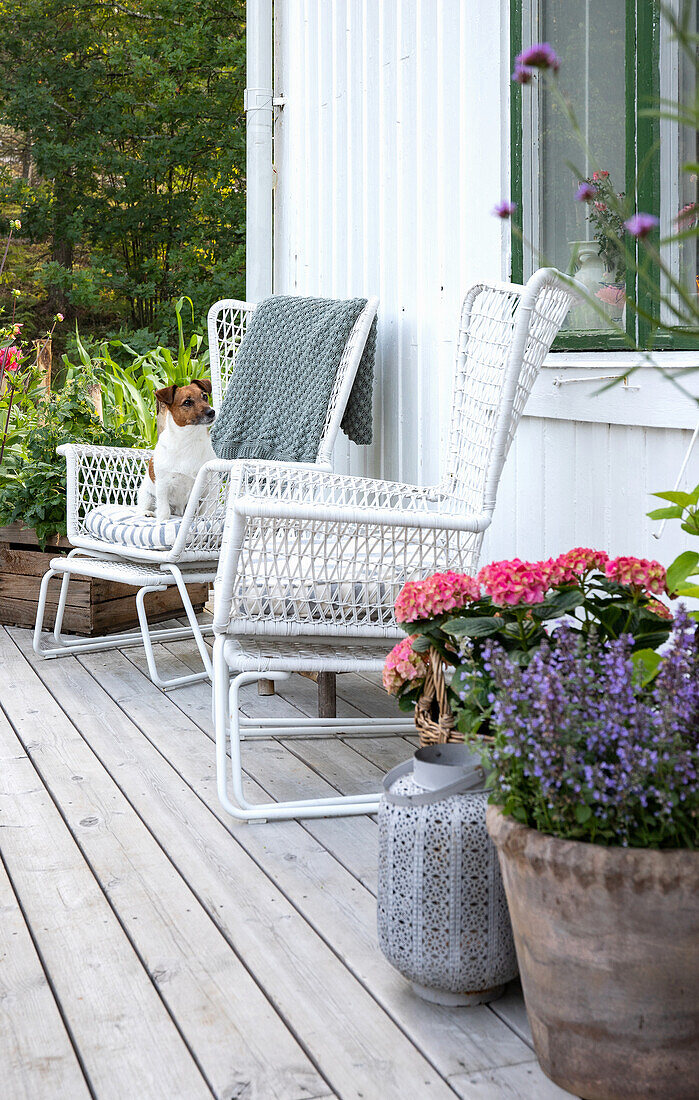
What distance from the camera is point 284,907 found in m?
1.95

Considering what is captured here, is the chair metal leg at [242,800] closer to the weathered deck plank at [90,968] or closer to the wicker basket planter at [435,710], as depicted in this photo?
the weathered deck plank at [90,968]

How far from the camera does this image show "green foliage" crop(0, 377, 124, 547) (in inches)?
159

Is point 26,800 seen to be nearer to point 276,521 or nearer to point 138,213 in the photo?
point 276,521

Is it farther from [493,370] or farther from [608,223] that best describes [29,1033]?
[608,223]

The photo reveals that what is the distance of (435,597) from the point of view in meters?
1.71

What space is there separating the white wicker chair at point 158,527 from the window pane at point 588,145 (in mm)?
838

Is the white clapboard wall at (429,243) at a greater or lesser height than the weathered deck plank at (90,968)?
greater

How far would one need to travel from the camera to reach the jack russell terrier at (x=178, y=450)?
3549mm

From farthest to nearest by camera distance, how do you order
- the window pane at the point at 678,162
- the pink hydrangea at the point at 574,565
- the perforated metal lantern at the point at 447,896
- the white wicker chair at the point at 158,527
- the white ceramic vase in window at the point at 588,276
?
the white wicker chair at the point at 158,527
the white ceramic vase in window at the point at 588,276
the window pane at the point at 678,162
the pink hydrangea at the point at 574,565
the perforated metal lantern at the point at 447,896

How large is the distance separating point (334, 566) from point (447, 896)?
91 cm

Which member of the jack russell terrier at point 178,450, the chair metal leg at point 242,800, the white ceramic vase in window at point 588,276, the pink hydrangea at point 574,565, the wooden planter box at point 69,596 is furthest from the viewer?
the wooden planter box at point 69,596

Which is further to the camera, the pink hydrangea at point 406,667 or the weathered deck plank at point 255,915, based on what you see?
the pink hydrangea at point 406,667

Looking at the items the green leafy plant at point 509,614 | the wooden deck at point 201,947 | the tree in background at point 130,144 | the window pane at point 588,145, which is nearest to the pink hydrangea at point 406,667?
the green leafy plant at point 509,614

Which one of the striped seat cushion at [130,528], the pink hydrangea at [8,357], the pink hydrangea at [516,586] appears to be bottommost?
the pink hydrangea at [516,586]
